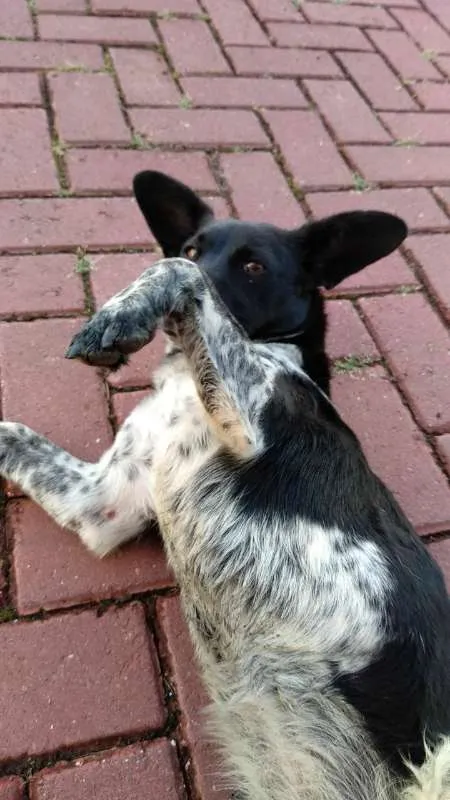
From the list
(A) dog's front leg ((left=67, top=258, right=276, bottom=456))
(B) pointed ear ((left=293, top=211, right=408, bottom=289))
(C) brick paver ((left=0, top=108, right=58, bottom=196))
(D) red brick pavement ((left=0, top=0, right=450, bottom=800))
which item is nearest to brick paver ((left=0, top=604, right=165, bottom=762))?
(D) red brick pavement ((left=0, top=0, right=450, bottom=800))

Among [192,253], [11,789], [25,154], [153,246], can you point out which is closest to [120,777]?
[11,789]

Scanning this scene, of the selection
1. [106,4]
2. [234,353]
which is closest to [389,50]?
[106,4]

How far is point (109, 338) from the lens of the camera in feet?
5.72

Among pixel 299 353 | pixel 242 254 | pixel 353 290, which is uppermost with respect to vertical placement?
pixel 242 254

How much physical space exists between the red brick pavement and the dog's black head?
51 centimetres

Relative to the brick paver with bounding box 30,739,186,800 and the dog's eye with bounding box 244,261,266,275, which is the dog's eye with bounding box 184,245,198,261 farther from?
the brick paver with bounding box 30,739,186,800

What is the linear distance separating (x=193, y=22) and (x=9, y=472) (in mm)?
3158

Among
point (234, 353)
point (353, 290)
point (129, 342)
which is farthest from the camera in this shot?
point (353, 290)

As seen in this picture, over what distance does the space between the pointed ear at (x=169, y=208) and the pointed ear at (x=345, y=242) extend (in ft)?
1.21

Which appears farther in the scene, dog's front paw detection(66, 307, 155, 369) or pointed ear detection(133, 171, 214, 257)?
pointed ear detection(133, 171, 214, 257)

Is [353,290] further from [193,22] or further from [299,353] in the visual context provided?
[193,22]

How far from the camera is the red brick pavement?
198 centimetres

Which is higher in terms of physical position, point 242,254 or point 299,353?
point 242,254

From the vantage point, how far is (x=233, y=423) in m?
1.96
